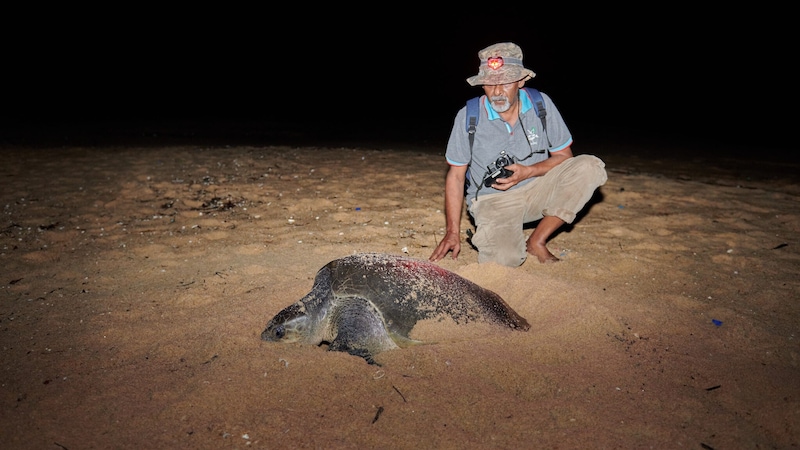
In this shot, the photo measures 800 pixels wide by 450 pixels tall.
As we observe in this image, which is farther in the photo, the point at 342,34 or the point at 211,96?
the point at 342,34

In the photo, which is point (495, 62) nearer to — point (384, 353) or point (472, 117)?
point (472, 117)

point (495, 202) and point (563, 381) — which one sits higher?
point (495, 202)

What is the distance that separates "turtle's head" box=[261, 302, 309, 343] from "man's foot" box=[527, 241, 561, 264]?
1.74 meters

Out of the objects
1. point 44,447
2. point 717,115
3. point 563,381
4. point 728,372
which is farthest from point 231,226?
point 717,115

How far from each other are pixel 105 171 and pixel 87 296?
3171mm

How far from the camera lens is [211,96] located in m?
20.7

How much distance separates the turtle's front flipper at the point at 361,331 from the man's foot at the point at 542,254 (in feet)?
4.87

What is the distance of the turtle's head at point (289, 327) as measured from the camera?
2070 mm

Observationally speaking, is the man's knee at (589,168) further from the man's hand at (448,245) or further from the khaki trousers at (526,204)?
the man's hand at (448,245)

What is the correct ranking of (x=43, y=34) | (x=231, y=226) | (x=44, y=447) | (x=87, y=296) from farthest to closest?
(x=43, y=34) → (x=231, y=226) → (x=87, y=296) → (x=44, y=447)

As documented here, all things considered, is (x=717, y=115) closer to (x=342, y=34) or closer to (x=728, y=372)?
(x=728, y=372)

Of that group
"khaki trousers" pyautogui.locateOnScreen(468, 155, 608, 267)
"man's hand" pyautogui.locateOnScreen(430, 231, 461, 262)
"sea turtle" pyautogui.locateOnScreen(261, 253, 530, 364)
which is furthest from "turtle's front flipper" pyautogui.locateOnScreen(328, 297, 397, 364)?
"khaki trousers" pyautogui.locateOnScreen(468, 155, 608, 267)

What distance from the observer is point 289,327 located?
81.7 inches

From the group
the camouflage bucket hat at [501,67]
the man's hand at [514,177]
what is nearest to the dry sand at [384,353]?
the man's hand at [514,177]
